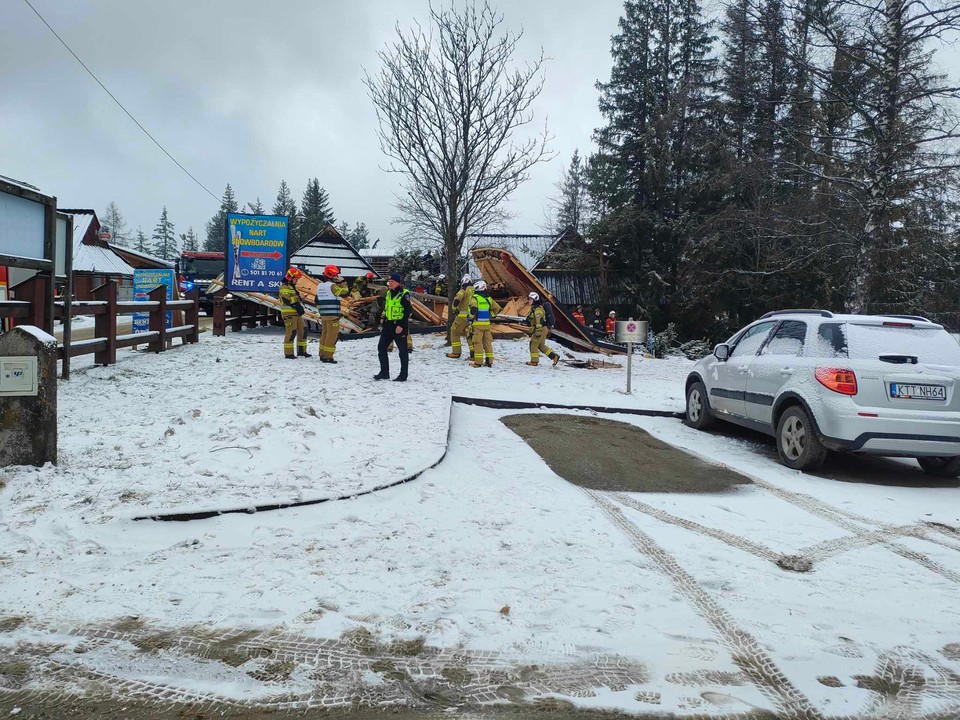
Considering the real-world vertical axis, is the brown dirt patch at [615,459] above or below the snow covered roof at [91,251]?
below

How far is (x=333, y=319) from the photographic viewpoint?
12609 millimetres

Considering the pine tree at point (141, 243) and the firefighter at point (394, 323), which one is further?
the pine tree at point (141, 243)

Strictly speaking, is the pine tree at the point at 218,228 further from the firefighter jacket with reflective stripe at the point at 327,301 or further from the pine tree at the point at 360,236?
the firefighter jacket with reflective stripe at the point at 327,301

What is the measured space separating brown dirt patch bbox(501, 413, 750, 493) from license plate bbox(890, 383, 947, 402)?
1.68 m

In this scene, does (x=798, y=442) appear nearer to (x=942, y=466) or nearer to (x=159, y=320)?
(x=942, y=466)

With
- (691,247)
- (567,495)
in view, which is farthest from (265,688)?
(691,247)

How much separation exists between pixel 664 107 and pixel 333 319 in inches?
961

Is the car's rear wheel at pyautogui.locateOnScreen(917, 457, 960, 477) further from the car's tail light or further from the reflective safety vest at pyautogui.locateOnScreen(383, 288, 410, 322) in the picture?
the reflective safety vest at pyautogui.locateOnScreen(383, 288, 410, 322)

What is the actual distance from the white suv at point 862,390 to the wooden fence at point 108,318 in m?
8.80

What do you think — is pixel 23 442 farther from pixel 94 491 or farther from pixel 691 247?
pixel 691 247

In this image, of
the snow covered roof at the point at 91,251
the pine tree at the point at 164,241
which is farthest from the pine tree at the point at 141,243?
the snow covered roof at the point at 91,251

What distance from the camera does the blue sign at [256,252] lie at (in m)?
18.2

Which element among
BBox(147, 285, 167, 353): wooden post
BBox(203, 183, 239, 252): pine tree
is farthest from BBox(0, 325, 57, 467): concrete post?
BBox(203, 183, 239, 252): pine tree

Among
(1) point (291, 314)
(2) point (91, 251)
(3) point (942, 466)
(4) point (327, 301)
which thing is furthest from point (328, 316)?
(2) point (91, 251)
